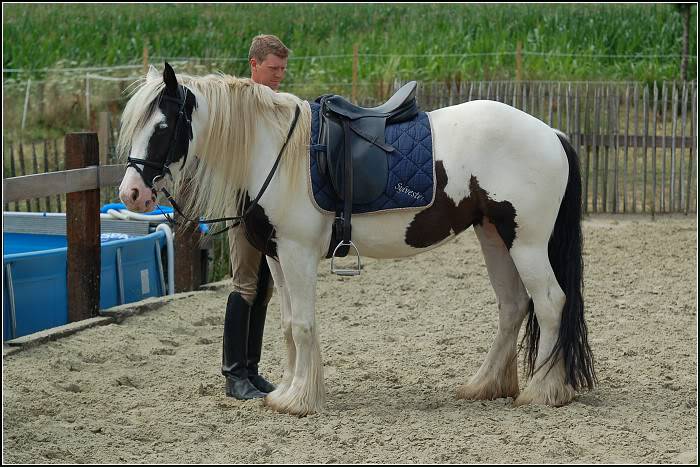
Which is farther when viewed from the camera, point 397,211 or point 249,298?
point 249,298

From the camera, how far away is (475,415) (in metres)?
4.49

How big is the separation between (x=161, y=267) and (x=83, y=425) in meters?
2.96

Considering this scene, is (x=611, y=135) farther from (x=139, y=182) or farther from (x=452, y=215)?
(x=139, y=182)

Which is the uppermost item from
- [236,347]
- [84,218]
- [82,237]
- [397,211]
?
[397,211]

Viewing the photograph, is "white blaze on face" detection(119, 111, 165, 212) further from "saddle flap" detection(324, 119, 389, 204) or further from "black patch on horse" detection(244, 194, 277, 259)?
"saddle flap" detection(324, 119, 389, 204)

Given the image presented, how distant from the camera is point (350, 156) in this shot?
4.41 meters

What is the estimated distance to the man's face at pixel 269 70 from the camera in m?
4.78

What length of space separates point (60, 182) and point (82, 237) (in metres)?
0.45

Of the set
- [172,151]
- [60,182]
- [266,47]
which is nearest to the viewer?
[172,151]

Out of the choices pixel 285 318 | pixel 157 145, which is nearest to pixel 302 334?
pixel 285 318

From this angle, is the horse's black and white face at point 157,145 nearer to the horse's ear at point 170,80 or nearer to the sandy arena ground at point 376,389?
the horse's ear at point 170,80

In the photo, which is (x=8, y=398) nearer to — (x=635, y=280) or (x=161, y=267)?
(x=161, y=267)

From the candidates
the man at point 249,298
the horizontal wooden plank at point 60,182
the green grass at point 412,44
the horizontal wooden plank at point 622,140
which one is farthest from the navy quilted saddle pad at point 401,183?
the green grass at point 412,44

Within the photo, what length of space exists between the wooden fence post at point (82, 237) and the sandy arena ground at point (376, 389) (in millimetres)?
311
